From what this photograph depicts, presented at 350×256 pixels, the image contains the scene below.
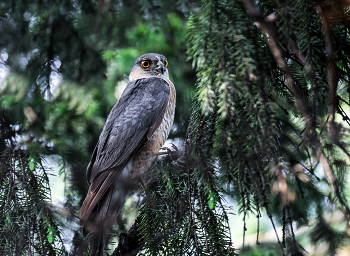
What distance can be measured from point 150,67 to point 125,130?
1030 mm

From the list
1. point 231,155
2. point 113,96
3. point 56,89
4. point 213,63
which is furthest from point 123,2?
point 231,155

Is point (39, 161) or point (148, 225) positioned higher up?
point (39, 161)

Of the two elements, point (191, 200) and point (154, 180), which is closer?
point (191, 200)

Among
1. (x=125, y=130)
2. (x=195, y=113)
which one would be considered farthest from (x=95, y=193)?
(x=195, y=113)

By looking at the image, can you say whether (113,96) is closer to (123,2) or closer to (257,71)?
(123,2)

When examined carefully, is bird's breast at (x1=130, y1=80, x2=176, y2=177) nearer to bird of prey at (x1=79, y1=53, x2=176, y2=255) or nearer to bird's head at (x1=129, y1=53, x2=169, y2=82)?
bird of prey at (x1=79, y1=53, x2=176, y2=255)

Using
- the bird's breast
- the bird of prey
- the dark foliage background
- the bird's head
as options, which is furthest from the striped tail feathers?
the bird's head

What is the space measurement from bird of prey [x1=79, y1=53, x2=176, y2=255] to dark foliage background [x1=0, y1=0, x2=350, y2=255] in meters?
0.20

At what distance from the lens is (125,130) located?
311cm

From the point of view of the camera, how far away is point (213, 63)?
148 cm

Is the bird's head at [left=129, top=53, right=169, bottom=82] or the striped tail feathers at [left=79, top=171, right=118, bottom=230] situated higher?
the bird's head at [left=129, top=53, right=169, bottom=82]

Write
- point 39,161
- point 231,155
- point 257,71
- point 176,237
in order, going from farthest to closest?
point 39,161
point 176,237
point 231,155
point 257,71

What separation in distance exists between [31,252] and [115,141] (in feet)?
4.06

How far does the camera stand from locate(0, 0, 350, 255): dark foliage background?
1.46m
